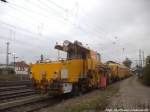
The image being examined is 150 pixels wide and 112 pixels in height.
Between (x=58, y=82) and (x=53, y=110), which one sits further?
(x=58, y=82)

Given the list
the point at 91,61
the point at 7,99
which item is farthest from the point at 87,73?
the point at 7,99

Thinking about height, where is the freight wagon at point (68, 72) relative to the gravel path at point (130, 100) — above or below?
above

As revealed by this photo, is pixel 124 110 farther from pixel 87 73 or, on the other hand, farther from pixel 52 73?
pixel 87 73

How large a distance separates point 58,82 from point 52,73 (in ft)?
2.30

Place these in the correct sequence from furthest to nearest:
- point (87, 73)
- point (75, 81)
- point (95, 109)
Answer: point (87, 73) → point (75, 81) → point (95, 109)

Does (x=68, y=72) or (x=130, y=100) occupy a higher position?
(x=68, y=72)

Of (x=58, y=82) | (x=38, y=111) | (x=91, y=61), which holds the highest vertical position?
(x=91, y=61)

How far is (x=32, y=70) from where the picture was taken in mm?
18375

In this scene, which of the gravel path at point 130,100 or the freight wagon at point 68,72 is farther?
the freight wagon at point 68,72

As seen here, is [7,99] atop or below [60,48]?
below

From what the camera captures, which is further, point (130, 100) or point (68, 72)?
point (68, 72)

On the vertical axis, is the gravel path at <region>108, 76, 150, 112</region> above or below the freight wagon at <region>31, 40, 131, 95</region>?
below

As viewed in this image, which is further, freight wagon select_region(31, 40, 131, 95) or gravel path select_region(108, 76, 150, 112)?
freight wagon select_region(31, 40, 131, 95)

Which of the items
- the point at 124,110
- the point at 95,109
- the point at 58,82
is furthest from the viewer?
the point at 58,82
